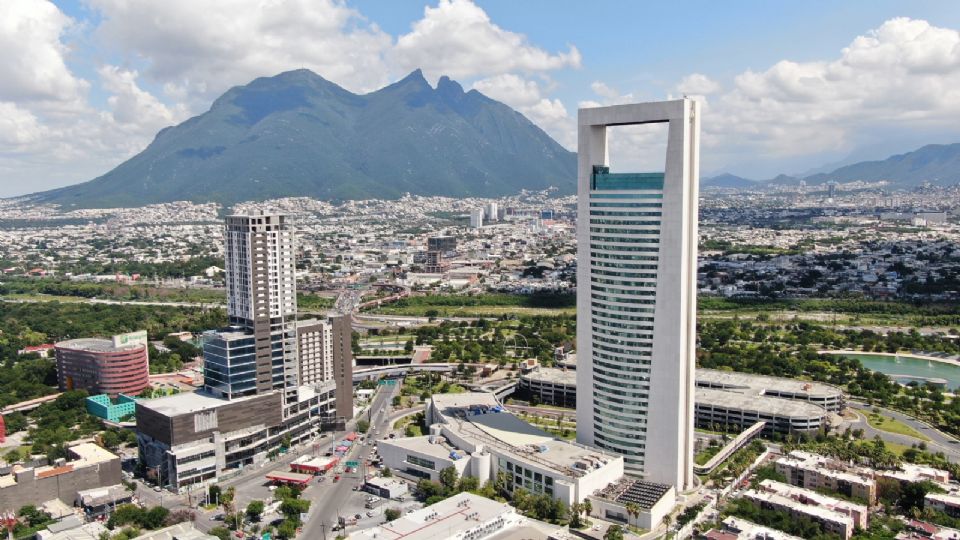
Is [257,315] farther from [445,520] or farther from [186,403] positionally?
[445,520]

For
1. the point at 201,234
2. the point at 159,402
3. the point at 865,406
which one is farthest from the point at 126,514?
A: the point at 201,234

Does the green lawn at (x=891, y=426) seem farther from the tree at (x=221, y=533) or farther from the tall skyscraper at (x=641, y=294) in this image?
the tree at (x=221, y=533)

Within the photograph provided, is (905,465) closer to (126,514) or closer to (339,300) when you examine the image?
(126,514)

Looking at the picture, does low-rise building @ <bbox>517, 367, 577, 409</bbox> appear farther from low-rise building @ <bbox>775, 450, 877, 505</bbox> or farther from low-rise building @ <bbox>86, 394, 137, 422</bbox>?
low-rise building @ <bbox>86, 394, 137, 422</bbox>

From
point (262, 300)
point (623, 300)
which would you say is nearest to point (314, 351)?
point (262, 300)

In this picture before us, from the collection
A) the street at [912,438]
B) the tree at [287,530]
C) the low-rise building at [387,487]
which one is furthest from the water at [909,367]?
the tree at [287,530]

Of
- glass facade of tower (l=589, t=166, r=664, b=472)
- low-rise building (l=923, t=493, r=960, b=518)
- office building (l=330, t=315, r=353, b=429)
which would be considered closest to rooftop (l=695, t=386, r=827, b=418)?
low-rise building (l=923, t=493, r=960, b=518)
